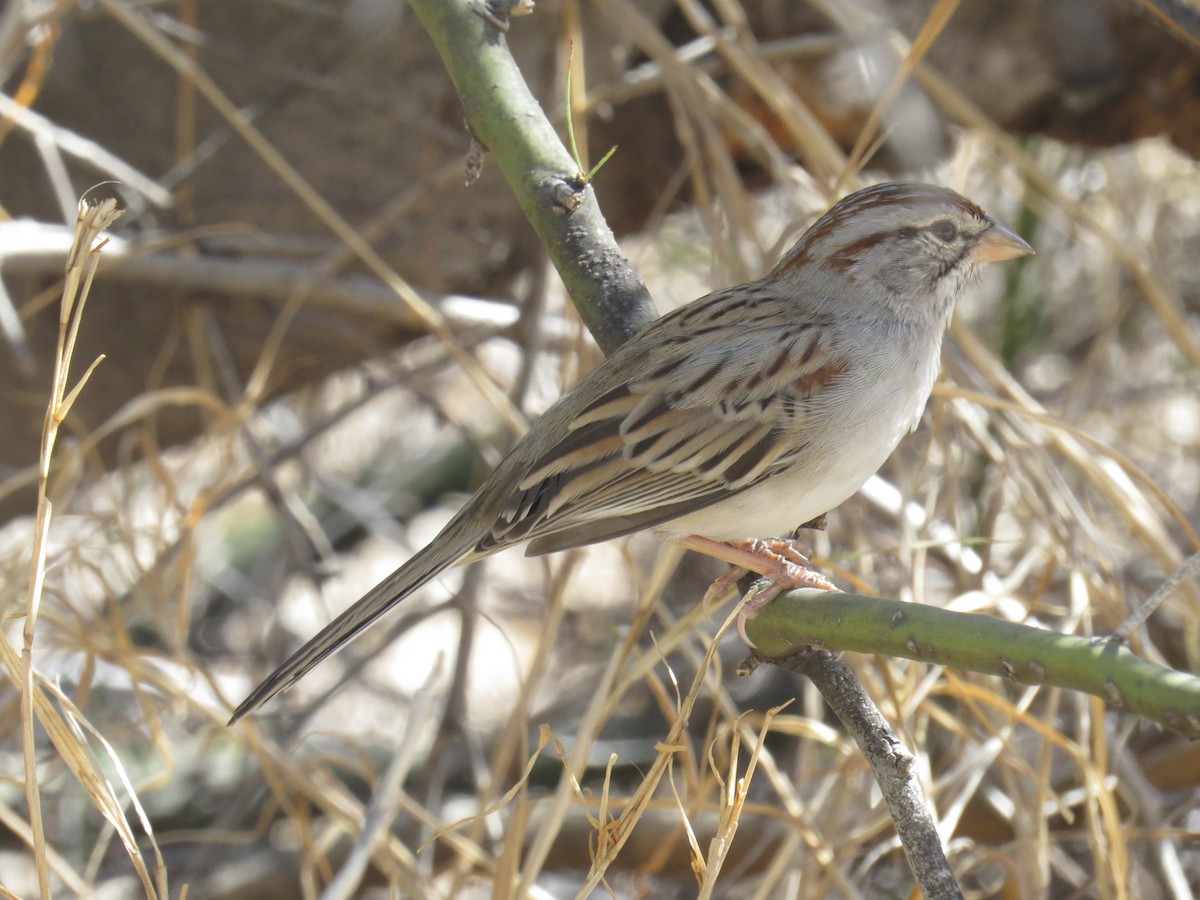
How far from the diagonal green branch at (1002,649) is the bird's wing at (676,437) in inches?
23.4

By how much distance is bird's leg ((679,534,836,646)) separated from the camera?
1760mm

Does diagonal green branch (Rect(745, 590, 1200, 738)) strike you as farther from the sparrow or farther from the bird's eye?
the bird's eye

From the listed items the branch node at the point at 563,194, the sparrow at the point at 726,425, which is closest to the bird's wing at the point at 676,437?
the sparrow at the point at 726,425

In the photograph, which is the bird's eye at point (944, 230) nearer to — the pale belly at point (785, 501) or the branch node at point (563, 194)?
the pale belly at point (785, 501)

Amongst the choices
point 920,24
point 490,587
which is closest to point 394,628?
point 490,587

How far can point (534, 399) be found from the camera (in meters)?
3.32

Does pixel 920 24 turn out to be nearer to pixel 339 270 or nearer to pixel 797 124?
pixel 797 124

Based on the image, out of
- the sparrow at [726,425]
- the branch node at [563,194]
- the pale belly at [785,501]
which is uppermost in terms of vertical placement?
the branch node at [563,194]

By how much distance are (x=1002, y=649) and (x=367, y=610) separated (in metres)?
1.03

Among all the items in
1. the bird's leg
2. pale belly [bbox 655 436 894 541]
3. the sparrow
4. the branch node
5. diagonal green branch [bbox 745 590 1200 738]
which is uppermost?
the branch node

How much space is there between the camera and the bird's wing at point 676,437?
2.14 metres

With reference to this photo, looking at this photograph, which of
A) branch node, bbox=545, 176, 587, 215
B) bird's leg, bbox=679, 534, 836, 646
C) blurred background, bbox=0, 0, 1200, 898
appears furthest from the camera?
blurred background, bbox=0, 0, 1200, 898

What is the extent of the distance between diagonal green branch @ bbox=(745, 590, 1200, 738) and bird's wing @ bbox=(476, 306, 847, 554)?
1.95 feet

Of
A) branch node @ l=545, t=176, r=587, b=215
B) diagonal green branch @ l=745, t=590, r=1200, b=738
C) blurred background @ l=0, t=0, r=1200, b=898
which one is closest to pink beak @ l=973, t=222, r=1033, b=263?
blurred background @ l=0, t=0, r=1200, b=898
